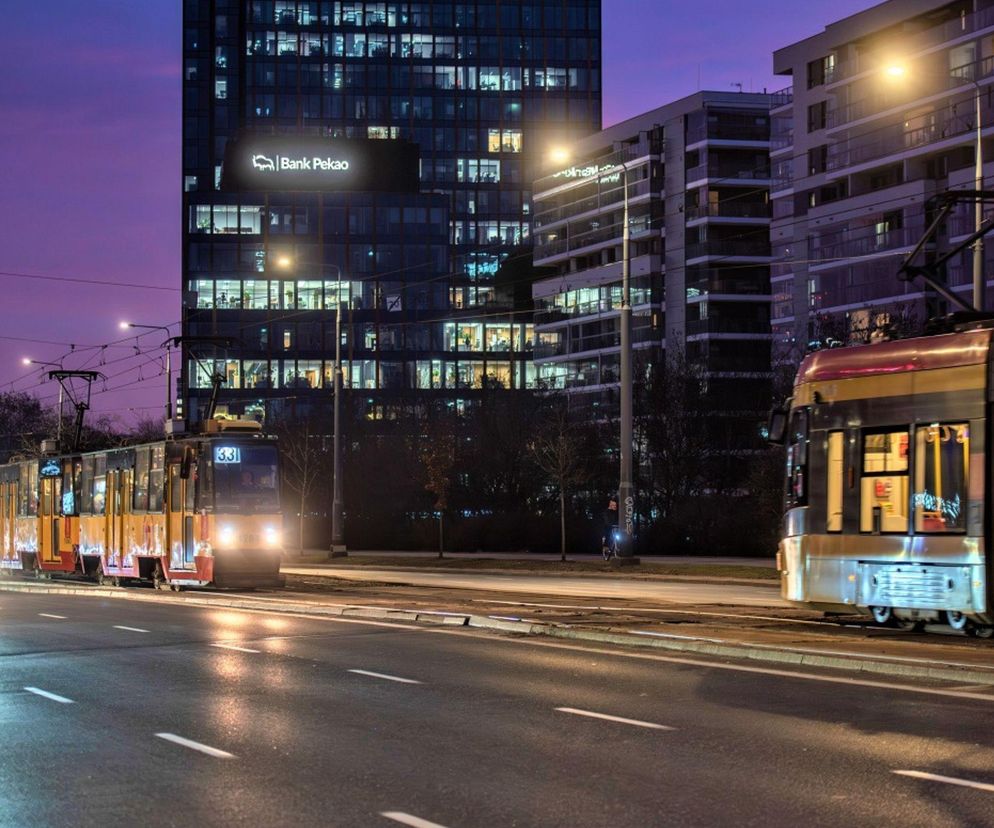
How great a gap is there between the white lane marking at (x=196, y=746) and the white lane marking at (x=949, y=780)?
15.6ft

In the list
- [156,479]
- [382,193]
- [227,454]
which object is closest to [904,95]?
[156,479]

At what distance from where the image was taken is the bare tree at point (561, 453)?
50.7m

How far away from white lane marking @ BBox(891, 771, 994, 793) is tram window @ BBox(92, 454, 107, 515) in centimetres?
3239

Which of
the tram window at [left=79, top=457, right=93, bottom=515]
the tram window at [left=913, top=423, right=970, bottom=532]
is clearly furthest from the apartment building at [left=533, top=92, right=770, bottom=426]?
the tram window at [left=913, top=423, right=970, bottom=532]

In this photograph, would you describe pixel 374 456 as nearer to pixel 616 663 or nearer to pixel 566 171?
pixel 566 171

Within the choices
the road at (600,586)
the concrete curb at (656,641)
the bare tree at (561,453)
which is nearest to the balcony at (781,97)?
the bare tree at (561,453)

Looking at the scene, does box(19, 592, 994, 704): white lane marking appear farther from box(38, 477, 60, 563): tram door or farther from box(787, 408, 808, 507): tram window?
box(38, 477, 60, 563): tram door

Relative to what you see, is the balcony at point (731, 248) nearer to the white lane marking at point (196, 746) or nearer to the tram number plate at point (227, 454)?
the tram number plate at point (227, 454)

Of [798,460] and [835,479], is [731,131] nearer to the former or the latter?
[798,460]

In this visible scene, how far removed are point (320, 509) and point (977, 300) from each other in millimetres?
44917

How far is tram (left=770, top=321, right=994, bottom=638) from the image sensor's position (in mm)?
17516

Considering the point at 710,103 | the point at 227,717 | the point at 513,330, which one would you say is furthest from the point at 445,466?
the point at 513,330

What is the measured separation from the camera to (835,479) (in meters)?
19.5

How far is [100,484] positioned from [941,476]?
27.2m
